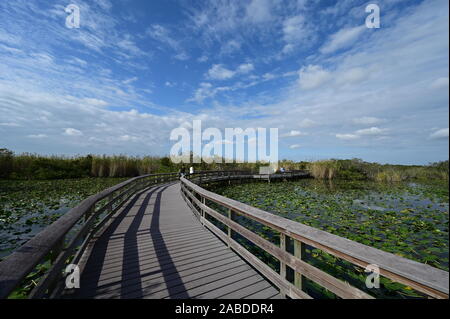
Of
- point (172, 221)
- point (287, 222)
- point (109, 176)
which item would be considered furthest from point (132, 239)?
point (109, 176)

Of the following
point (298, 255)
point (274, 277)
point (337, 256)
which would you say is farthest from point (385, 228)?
point (337, 256)

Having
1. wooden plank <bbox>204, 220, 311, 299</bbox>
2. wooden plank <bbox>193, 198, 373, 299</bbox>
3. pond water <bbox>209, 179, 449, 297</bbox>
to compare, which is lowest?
pond water <bbox>209, 179, 449, 297</bbox>

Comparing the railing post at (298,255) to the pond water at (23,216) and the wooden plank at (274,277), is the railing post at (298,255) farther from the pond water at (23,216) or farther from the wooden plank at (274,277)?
the pond water at (23,216)

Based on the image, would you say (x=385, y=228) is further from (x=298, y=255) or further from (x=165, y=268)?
(x=165, y=268)

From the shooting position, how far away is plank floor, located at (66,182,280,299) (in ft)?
7.43

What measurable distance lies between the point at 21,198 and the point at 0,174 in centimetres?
1030

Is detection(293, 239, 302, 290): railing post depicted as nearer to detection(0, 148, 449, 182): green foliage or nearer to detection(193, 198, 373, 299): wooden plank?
detection(193, 198, 373, 299): wooden plank

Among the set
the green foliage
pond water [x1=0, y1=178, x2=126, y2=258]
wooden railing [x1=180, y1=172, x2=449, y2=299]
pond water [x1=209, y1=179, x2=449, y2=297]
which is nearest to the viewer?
wooden railing [x1=180, y1=172, x2=449, y2=299]

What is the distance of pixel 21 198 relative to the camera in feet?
27.7

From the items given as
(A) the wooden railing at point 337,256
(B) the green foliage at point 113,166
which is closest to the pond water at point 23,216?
(A) the wooden railing at point 337,256

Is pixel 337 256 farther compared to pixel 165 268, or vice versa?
pixel 165 268

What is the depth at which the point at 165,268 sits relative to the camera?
2.77 meters

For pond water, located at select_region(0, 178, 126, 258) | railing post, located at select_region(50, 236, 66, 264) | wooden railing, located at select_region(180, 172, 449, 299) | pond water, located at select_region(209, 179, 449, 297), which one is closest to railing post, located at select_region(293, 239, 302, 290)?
wooden railing, located at select_region(180, 172, 449, 299)

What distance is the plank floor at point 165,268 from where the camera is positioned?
227cm
